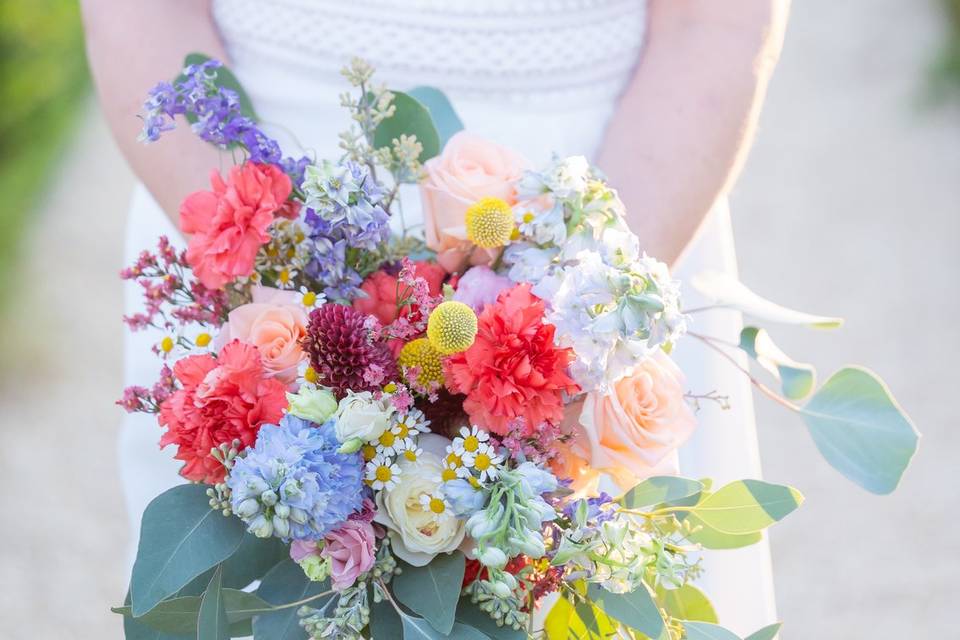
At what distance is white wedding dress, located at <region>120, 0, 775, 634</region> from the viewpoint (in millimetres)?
1387

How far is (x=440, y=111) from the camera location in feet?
4.03

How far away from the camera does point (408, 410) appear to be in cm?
87

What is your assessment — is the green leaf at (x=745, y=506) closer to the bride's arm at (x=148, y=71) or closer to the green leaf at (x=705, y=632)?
the green leaf at (x=705, y=632)

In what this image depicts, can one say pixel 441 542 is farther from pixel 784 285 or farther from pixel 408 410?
pixel 784 285

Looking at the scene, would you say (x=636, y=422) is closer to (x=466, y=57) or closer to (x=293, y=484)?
(x=293, y=484)

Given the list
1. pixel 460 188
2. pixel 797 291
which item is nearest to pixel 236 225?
pixel 460 188

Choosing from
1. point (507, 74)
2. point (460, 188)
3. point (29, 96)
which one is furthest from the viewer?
point (29, 96)

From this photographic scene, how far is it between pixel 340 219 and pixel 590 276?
0.24 meters

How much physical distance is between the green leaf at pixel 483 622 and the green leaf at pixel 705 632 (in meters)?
0.16

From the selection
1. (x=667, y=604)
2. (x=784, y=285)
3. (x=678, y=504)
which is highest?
(x=678, y=504)

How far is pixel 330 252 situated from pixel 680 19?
69cm

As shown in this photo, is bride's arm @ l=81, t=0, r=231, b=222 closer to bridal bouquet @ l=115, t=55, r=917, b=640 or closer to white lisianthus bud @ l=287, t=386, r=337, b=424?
bridal bouquet @ l=115, t=55, r=917, b=640

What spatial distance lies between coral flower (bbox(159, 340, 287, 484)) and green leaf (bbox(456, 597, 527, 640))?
0.80 ft

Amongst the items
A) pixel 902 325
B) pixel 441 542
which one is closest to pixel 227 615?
pixel 441 542
